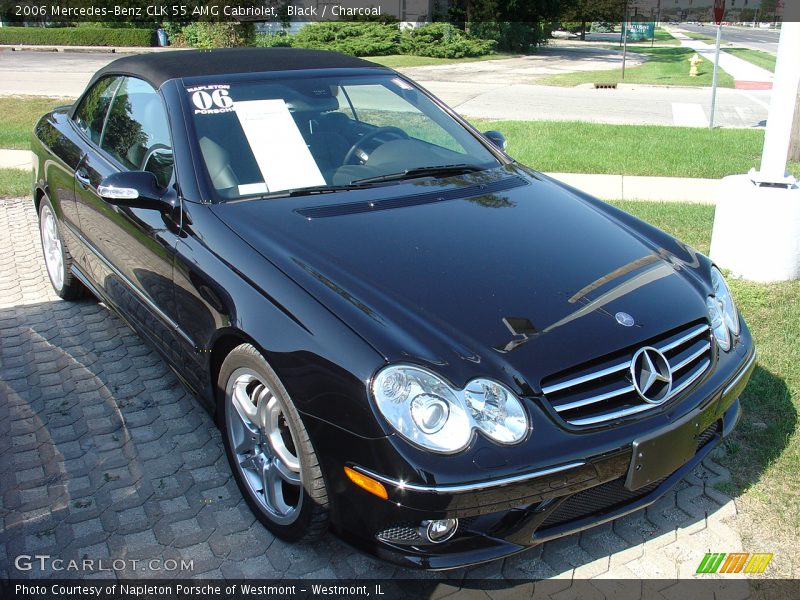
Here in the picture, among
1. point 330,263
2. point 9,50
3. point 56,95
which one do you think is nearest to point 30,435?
point 330,263

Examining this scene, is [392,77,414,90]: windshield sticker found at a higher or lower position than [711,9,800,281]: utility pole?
higher

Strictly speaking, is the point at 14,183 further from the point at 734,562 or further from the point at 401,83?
the point at 734,562

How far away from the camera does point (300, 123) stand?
3650mm

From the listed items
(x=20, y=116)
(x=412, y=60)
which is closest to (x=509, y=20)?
(x=412, y=60)

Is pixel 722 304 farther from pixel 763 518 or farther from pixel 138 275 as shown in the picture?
pixel 138 275

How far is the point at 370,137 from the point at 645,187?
16.2 feet

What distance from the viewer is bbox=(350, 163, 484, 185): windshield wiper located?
11.7 feet

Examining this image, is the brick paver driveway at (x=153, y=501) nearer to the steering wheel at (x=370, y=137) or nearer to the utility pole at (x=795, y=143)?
the steering wheel at (x=370, y=137)

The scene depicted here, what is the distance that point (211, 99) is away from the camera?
355 centimetres

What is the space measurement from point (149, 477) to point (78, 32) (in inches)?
1509

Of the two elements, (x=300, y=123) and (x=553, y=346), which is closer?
(x=553, y=346)

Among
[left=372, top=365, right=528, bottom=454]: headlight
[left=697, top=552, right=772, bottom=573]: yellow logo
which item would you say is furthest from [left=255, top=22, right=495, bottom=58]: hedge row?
[left=372, top=365, right=528, bottom=454]: headlight

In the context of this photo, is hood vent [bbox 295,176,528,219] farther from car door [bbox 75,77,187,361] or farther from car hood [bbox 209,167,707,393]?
car door [bbox 75,77,187,361]

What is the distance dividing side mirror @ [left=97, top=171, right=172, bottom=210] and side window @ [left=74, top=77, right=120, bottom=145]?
1.19 meters
